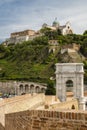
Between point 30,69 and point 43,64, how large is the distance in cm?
459

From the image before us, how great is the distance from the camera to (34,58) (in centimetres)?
9638

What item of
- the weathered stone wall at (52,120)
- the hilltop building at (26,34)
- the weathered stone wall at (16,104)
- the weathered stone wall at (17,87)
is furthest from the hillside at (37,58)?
the weathered stone wall at (52,120)

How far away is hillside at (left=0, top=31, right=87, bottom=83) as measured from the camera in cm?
8425

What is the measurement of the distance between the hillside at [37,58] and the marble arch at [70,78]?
161ft

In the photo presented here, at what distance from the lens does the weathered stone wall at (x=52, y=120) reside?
17.7 feet

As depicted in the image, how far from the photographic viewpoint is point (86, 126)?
17.5 feet

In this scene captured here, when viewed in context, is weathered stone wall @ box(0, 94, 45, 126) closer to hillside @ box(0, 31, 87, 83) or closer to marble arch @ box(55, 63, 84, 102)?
marble arch @ box(55, 63, 84, 102)

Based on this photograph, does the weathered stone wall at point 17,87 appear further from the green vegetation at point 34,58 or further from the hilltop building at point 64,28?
the hilltop building at point 64,28

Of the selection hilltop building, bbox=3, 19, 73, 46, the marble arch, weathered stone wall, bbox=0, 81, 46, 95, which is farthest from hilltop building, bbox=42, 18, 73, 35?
the marble arch

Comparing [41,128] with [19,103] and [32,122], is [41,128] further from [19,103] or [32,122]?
[19,103]

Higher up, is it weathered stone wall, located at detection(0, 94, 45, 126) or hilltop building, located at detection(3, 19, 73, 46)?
hilltop building, located at detection(3, 19, 73, 46)

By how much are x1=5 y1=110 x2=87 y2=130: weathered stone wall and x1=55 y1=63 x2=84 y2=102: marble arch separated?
20.7m

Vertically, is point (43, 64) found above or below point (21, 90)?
above

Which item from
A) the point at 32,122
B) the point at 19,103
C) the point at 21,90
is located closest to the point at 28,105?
the point at 19,103
